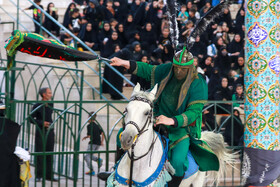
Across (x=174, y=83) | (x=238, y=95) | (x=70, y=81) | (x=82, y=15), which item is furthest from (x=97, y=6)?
(x=174, y=83)

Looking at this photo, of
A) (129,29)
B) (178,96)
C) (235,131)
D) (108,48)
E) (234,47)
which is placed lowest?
(235,131)

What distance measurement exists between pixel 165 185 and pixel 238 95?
6071 mm

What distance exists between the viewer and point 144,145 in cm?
629

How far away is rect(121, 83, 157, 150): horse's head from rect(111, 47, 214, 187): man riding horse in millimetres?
546

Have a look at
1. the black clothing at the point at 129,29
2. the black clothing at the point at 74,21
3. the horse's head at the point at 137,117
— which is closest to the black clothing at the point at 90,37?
the black clothing at the point at 74,21

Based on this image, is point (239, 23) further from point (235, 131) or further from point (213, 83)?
point (235, 131)

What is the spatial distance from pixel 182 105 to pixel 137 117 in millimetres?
1179

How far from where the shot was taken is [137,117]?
19.5ft

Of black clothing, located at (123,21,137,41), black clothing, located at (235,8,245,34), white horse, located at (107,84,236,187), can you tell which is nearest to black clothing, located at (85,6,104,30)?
black clothing, located at (123,21,137,41)

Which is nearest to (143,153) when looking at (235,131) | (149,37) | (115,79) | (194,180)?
(194,180)

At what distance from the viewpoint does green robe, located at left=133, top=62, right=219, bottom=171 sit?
22.7 feet

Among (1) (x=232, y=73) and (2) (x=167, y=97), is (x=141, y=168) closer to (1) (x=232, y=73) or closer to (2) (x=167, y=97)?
(2) (x=167, y=97)

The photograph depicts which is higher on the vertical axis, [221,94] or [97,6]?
[97,6]

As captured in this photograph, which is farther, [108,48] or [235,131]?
[108,48]
